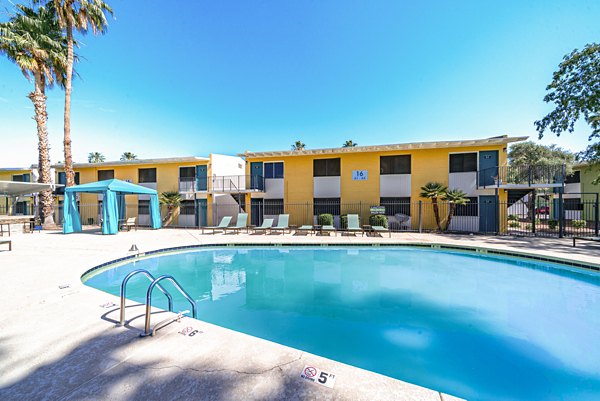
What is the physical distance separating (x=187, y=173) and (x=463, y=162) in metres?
19.4

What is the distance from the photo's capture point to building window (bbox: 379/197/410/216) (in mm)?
14859

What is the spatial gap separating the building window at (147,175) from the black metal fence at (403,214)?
1927 millimetres

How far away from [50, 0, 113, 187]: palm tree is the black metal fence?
6.09 m

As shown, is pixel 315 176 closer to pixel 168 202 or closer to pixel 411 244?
pixel 411 244

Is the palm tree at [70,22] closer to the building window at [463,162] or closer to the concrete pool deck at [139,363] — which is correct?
the concrete pool deck at [139,363]

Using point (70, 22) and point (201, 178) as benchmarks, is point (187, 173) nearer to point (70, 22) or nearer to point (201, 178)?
point (201, 178)

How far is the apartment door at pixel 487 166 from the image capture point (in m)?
13.1

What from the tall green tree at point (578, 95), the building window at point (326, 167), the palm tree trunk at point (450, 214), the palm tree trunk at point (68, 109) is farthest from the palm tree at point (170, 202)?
the tall green tree at point (578, 95)

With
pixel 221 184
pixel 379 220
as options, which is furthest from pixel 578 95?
pixel 221 184

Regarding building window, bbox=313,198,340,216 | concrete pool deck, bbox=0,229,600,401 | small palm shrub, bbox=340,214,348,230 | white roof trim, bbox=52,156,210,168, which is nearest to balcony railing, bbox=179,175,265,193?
white roof trim, bbox=52,156,210,168

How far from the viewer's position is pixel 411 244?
10.5m

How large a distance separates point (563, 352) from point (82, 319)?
23.9ft

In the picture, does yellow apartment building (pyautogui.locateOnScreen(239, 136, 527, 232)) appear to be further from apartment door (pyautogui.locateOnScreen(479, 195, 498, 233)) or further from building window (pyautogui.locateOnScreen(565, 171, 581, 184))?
building window (pyautogui.locateOnScreen(565, 171, 581, 184))

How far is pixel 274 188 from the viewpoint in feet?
55.5
